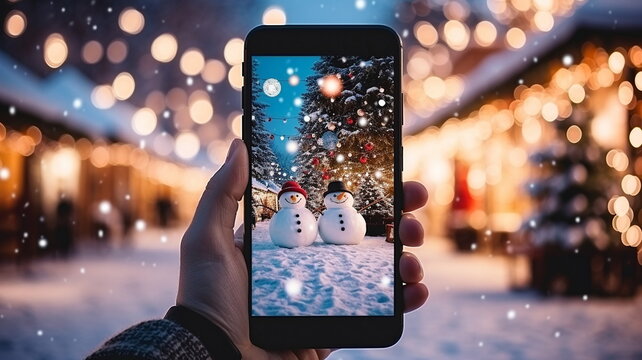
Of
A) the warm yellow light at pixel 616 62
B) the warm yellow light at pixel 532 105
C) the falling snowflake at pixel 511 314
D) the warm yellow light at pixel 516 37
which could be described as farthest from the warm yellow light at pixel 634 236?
the warm yellow light at pixel 516 37

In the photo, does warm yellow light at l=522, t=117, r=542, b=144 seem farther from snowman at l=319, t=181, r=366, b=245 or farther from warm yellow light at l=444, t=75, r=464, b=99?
snowman at l=319, t=181, r=366, b=245

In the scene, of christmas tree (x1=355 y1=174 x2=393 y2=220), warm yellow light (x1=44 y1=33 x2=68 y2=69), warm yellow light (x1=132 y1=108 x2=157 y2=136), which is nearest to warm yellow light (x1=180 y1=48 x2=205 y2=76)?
Answer: warm yellow light (x1=44 y1=33 x2=68 y2=69)

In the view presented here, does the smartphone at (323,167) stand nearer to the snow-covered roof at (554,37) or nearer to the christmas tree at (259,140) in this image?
the christmas tree at (259,140)

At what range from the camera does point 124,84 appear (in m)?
13.1

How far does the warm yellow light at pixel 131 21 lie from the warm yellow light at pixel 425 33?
4.84m

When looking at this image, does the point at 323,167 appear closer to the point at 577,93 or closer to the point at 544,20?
the point at 577,93

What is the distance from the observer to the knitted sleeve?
4.12 ft

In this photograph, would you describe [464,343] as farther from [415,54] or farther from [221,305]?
[415,54]

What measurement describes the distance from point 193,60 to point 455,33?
4.92 metres

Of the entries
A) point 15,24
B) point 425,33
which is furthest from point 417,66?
point 15,24

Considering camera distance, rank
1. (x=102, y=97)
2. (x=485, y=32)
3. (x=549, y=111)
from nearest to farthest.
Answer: (x=549, y=111) < (x=485, y=32) < (x=102, y=97)

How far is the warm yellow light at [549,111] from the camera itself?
959 centimetres

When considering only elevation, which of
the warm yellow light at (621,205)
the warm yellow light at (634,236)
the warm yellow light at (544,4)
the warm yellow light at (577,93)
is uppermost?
the warm yellow light at (544,4)

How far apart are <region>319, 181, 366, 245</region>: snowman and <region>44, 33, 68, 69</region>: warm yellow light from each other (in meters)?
10.7
